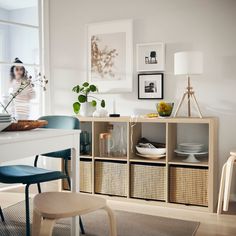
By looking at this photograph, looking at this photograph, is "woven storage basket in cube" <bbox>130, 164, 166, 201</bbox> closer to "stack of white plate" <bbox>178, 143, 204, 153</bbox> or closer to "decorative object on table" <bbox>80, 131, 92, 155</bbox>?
"stack of white plate" <bbox>178, 143, 204, 153</bbox>

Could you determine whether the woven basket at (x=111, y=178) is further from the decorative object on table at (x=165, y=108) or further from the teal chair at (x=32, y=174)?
the teal chair at (x=32, y=174)

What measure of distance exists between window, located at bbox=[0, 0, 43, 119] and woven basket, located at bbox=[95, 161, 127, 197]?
1126mm

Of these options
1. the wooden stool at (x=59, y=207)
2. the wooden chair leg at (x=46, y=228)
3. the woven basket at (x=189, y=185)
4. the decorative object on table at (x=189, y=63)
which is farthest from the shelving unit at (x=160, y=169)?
the wooden chair leg at (x=46, y=228)

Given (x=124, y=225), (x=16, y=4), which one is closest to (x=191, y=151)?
(x=124, y=225)

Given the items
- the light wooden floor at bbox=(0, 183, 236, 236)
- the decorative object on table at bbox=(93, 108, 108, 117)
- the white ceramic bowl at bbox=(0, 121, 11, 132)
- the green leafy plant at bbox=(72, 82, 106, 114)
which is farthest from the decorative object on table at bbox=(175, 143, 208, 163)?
the white ceramic bowl at bbox=(0, 121, 11, 132)

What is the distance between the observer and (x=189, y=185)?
3172mm

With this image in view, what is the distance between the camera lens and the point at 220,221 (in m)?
2.86

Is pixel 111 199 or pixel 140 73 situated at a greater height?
pixel 140 73

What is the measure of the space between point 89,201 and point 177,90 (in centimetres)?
196

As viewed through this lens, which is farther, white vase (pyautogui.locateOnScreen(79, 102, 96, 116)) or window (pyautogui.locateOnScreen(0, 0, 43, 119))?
window (pyautogui.locateOnScreen(0, 0, 43, 119))

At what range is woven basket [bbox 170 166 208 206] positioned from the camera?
10.2 ft

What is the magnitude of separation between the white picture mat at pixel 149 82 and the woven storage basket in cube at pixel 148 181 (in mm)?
737

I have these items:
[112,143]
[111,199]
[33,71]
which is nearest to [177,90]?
[112,143]

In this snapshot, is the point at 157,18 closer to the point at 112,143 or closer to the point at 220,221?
the point at 112,143
